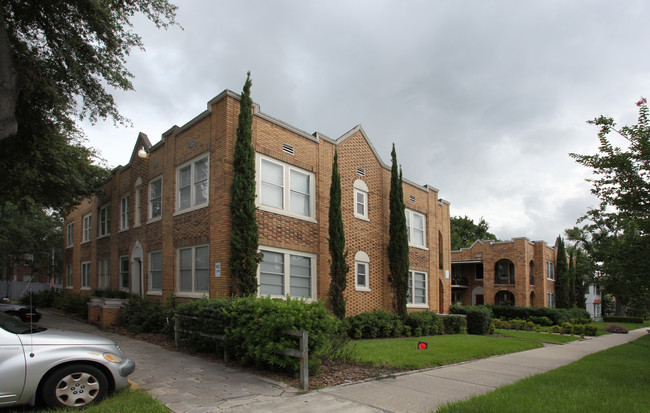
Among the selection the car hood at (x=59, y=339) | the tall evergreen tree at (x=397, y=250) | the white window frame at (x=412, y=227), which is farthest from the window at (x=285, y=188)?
the car hood at (x=59, y=339)

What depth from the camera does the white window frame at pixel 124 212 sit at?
18.9m

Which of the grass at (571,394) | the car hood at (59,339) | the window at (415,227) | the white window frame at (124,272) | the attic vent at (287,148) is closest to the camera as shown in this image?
the car hood at (59,339)

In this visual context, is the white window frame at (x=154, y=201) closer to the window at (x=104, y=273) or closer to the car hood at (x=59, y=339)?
the window at (x=104, y=273)

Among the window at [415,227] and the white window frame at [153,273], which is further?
the window at [415,227]

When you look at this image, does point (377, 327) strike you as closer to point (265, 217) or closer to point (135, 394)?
point (265, 217)

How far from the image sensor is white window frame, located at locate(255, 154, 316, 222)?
1342 centimetres

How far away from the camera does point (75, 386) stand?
5516 mm

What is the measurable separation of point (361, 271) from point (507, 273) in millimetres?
25665

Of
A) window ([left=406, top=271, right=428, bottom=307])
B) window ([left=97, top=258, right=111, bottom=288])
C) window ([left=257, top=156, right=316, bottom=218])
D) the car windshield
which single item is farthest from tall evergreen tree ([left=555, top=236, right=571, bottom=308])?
the car windshield

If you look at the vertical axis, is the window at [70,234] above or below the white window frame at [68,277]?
above

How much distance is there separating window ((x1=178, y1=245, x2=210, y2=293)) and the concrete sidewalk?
3316 millimetres

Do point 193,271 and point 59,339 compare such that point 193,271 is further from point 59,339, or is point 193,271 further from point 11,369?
point 11,369

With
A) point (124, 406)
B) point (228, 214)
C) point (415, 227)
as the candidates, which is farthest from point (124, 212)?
point (124, 406)

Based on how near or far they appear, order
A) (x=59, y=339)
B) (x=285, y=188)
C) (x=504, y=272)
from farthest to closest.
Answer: (x=504, y=272)
(x=285, y=188)
(x=59, y=339)
